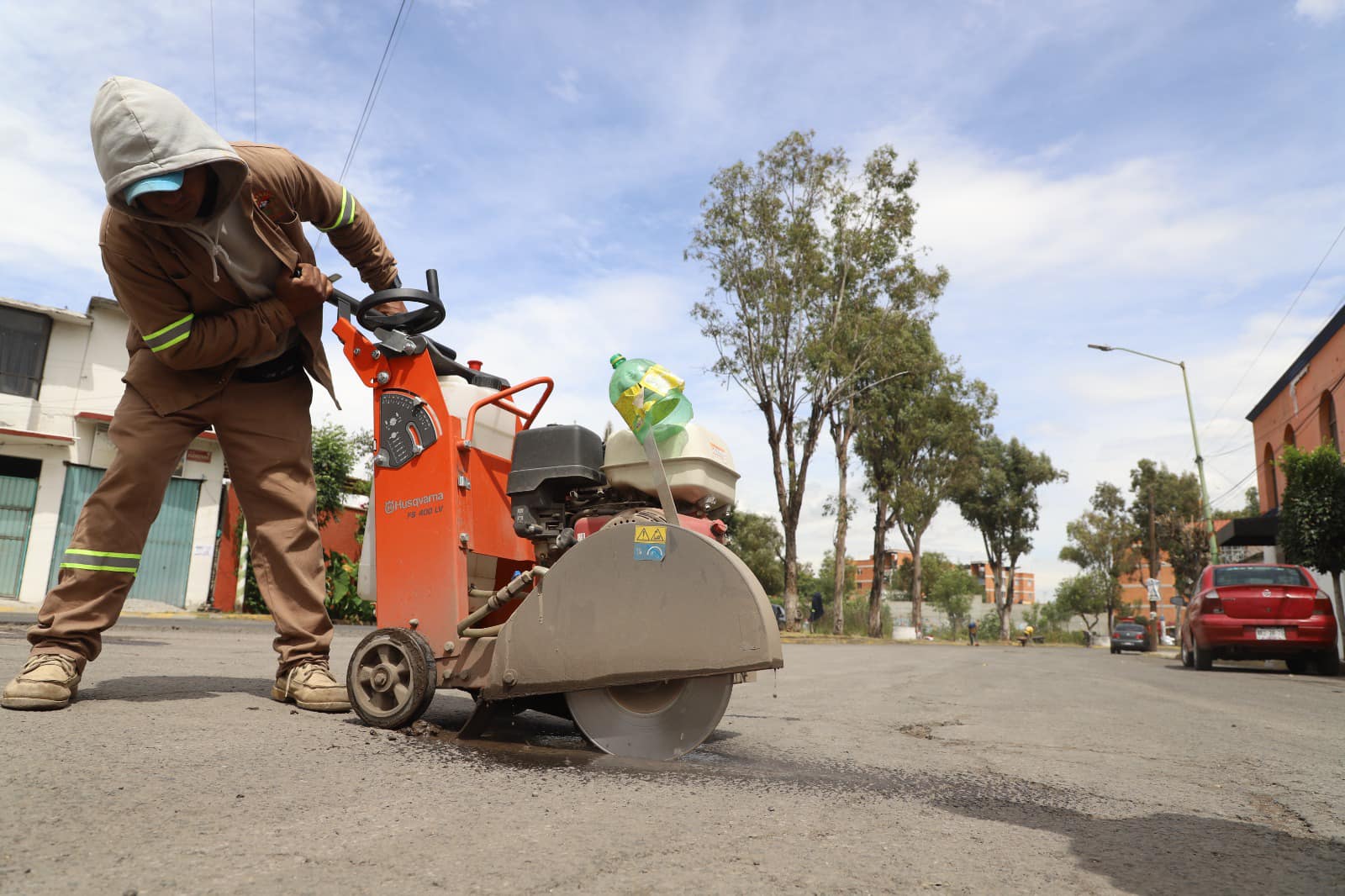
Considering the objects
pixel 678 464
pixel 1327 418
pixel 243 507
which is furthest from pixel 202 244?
pixel 1327 418

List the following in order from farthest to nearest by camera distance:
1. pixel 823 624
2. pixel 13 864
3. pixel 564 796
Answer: pixel 823 624
pixel 564 796
pixel 13 864

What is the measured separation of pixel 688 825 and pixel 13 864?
1.34 metres

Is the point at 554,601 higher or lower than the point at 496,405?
lower

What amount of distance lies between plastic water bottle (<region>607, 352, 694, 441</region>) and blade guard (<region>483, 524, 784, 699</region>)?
1.37 ft

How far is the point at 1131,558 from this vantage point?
48.9 metres

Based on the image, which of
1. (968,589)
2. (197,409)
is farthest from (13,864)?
(968,589)

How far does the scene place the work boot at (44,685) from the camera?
9.93 ft

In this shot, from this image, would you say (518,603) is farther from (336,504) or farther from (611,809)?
(336,504)

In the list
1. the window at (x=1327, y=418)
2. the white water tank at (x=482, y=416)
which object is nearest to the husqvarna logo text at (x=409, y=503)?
the white water tank at (x=482, y=416)

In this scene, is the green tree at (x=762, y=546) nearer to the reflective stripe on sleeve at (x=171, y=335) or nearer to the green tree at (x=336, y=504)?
the green tree at (x=336, y=504)

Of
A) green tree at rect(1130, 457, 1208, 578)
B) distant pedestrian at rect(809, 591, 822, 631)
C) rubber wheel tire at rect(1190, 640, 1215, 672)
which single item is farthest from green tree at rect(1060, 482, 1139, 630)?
rubber wheel tire at rect(1190, 640, 1215, 672)

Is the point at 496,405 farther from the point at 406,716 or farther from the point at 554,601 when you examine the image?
the point at 406,716

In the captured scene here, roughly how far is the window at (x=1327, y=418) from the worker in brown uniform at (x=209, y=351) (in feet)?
76.1

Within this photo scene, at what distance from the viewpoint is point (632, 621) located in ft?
9.81
